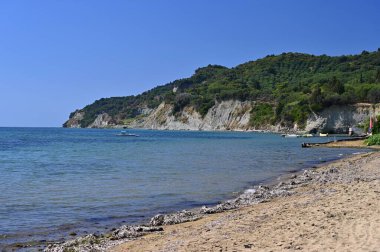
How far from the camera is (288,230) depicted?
964 cm

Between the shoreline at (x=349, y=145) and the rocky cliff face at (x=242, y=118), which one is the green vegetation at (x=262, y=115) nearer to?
the rocky cliff face at (x=242, y=118)

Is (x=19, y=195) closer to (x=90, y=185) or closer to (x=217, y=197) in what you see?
(x=90, y=185)

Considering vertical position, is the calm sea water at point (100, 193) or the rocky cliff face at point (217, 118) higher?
the rocky cliff face at point (217, 118)

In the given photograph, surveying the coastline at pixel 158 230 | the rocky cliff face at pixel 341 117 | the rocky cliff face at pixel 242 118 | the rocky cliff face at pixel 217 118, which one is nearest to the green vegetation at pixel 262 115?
the rocky cliff face at pixel 242 118

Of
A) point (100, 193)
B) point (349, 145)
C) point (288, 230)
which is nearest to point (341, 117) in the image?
point (349, 145)

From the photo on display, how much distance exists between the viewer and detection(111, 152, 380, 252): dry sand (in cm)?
845

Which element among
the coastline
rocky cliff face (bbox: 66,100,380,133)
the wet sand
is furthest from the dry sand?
rocky cliff face (bbox: 66,100,380,133)

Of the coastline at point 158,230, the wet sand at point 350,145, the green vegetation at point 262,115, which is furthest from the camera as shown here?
the green vegetation at point 262,115

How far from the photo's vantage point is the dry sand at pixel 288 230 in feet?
27.7

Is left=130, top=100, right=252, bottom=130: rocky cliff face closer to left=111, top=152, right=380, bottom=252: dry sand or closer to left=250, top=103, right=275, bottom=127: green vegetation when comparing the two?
left=250, top=103, right=275, bottom=127: green vegetation

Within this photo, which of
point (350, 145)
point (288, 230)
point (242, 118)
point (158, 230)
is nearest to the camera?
point (288, 230)

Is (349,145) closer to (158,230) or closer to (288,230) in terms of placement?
(158,230)

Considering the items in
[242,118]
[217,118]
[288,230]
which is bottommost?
[288,230]

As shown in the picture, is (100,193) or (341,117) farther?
(341,117)
